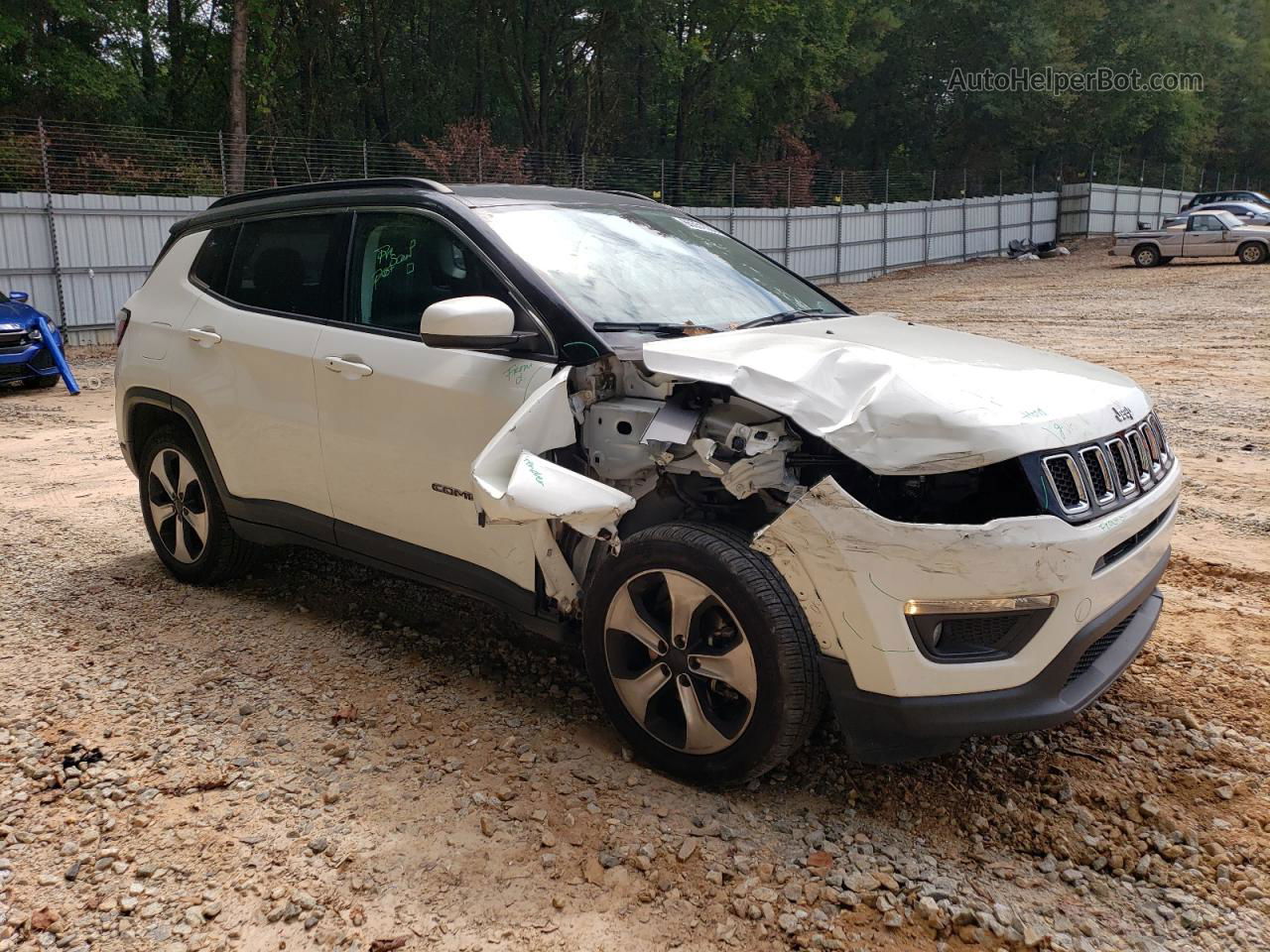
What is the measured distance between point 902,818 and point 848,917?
49 centimetres

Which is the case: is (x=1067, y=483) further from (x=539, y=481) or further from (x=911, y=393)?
(x=539, y=481)

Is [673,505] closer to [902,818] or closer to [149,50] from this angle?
[902,818]

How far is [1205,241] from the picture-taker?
2681 centimetres

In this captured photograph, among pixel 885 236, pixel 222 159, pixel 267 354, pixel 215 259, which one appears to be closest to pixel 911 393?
pixel 267 354

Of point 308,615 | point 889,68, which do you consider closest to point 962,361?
point 308,615

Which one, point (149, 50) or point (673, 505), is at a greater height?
point (149, 50)

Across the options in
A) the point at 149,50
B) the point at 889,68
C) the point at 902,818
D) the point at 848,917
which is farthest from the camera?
the point at 889,68

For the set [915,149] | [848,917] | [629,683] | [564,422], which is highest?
[915,149]

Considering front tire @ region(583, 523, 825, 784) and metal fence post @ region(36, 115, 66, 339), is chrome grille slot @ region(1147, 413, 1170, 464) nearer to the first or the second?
front tire @ region(583, 523, 825, 784)

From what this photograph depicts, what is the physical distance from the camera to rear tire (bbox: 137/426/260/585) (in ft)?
16.0

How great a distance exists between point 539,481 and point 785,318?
1384 millimetres

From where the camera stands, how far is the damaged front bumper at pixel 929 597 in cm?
272

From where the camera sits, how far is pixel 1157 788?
10.5 ft

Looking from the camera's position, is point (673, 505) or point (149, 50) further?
point (149, 50)
